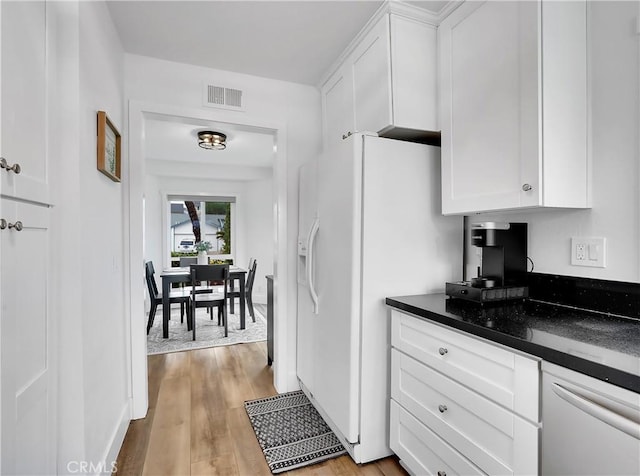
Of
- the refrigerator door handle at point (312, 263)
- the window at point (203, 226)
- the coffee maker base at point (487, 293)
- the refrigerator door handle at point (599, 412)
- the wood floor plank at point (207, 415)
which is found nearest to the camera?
the refrigerator door handle at point (599, 412)

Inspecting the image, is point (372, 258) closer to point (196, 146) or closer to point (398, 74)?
point (398, 74)

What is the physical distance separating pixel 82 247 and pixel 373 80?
5.67 feet

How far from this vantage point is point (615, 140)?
135 centimetres

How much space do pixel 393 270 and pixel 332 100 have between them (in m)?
1.45

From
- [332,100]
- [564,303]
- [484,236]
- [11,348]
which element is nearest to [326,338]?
[484,236]

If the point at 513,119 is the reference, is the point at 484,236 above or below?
below

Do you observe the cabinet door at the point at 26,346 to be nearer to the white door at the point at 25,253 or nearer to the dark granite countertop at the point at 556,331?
the white door at the point at 25,253

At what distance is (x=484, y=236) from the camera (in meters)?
1.64

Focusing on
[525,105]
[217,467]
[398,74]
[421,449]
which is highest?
[398,74]

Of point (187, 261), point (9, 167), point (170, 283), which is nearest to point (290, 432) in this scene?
point (9, 167)

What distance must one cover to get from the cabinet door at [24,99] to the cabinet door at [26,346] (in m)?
0.08

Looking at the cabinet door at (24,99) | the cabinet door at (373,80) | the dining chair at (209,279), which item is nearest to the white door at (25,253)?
the cabinet door at (24,99)

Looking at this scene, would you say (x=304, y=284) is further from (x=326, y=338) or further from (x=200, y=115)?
(x=200, y=115)

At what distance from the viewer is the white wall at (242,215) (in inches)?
229
